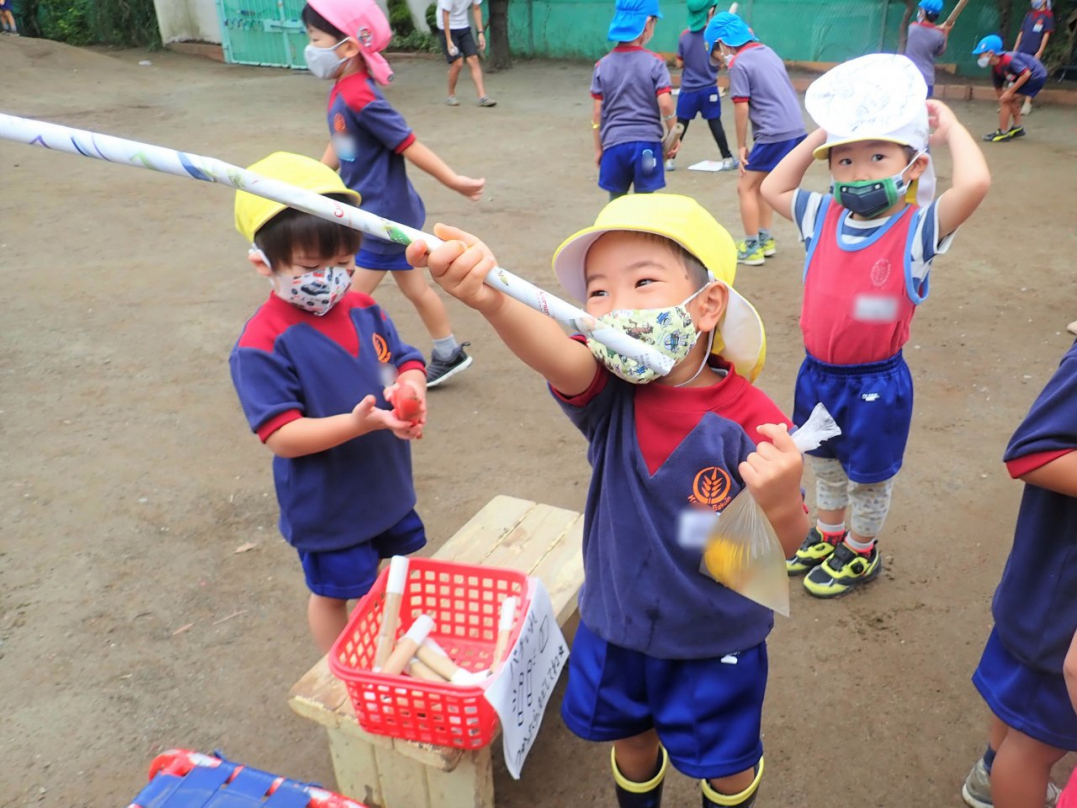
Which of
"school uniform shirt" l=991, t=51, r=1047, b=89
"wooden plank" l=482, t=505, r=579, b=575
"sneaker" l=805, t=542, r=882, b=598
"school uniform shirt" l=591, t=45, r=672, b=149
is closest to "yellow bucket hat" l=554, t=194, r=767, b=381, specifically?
"wooden plank" l=482, t=505, r=579, b=575

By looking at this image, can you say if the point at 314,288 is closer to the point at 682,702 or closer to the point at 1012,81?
the point at 682,702

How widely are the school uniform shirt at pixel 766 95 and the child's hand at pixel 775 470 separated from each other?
5133 mm

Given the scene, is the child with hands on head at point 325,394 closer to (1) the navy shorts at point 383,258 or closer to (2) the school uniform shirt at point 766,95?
(1) the navy shorts at point 383,258

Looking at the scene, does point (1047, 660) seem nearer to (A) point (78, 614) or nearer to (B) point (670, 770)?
(B) point (670, 770)

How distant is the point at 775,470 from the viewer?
65.1 inches

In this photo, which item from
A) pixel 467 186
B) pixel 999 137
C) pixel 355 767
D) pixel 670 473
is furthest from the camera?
pixel 999 137

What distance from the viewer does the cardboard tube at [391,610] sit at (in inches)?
98.3

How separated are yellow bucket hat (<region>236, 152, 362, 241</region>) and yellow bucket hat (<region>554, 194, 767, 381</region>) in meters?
0.79

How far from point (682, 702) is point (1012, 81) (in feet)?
34.8

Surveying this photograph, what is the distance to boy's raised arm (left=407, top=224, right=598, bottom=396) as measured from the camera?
1463mm

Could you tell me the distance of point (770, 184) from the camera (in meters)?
3.29

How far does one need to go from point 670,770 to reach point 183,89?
15.1 metres

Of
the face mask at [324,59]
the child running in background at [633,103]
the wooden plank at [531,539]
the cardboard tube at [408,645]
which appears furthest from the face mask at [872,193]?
the child running in background at [633,103]

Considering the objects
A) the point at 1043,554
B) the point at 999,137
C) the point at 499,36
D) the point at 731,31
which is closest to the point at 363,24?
the point at 731,31
